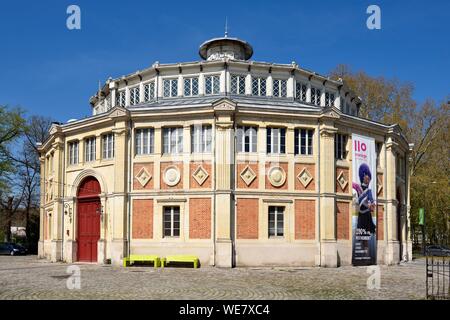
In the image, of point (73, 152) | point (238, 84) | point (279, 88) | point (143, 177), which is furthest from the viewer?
point (73, 152)

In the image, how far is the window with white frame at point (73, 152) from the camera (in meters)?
31.1

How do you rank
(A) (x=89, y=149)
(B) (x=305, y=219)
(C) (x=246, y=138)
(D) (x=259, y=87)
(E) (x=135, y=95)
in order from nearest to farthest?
(B) (x=305, y=219) < (C) (x=246, y=138) < (A) (x=89, y=149) < (D) (x=259, y=87) < (E) (x=135, y=95)

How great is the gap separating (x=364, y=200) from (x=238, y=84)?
10.4 metres

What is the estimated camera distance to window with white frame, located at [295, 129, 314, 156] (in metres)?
27.3

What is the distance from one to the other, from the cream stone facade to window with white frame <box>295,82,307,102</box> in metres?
1.73

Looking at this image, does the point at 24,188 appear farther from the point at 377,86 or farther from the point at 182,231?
the point at 377,86

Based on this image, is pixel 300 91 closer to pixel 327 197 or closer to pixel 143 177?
pixel 327 197

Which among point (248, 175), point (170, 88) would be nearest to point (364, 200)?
point (248, 175)

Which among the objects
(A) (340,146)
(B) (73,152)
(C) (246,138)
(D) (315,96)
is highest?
(D) (315,96)

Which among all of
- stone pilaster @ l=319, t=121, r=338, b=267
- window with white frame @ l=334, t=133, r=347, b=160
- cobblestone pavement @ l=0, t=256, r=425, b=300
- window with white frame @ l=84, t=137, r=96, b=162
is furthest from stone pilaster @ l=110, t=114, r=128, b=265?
window with white frame @ l=334, t=133, r=347, b=160

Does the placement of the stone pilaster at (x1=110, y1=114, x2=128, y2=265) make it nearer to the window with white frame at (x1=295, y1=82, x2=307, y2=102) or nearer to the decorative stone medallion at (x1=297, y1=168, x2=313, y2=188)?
the decorative stone medallion at (x1=297, y1=168, x2=313, y2=188)

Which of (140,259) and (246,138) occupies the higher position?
(246,138)

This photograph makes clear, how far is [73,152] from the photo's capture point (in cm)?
3136

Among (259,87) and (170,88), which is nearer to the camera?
(259,87)
